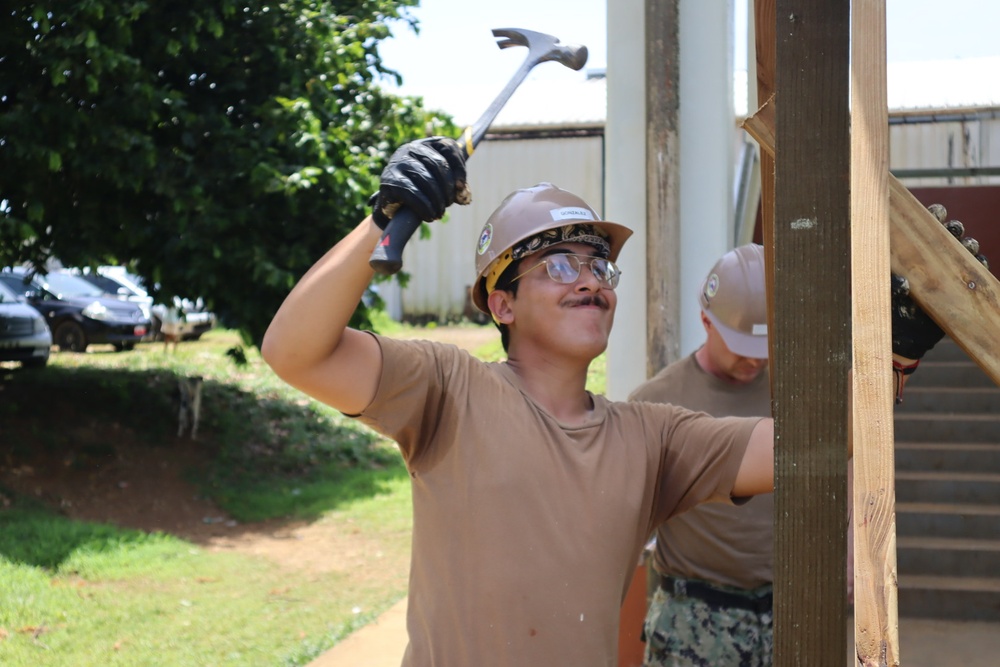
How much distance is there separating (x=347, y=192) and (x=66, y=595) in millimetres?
3901

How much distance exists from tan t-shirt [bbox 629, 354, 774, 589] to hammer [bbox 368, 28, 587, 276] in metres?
1.15

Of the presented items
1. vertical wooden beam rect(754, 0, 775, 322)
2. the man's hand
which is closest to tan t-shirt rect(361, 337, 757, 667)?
vertical wooden beam rect(754, 0, 775, 322)

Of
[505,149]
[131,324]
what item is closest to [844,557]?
[131,324]

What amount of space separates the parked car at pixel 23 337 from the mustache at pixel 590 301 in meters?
11.5

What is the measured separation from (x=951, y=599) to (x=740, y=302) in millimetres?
3269

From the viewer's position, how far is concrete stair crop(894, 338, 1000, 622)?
555 centimetres

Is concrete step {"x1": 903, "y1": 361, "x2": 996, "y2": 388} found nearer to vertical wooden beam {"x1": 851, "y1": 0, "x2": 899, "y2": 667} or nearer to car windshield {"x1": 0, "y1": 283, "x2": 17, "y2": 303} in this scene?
vertical wooden beam {"x1": 851, "y1": 0, "x2": 899, "y2": 667}

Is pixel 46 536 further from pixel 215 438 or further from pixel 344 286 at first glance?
pixel 344 286

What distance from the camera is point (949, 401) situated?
6867 mm

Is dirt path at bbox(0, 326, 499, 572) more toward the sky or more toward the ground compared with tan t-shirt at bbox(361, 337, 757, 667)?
more toward the ground

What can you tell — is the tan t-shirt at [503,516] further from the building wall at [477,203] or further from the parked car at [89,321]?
the building wall at [477,203]

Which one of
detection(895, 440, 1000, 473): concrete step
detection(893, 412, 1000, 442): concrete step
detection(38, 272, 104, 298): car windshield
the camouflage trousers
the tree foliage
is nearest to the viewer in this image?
the camouflage trousers

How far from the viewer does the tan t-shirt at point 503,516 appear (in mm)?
1890

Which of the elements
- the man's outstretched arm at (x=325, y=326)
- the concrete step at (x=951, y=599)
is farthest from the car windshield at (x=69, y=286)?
the man's outstretched arm at (x=325, y=326)
